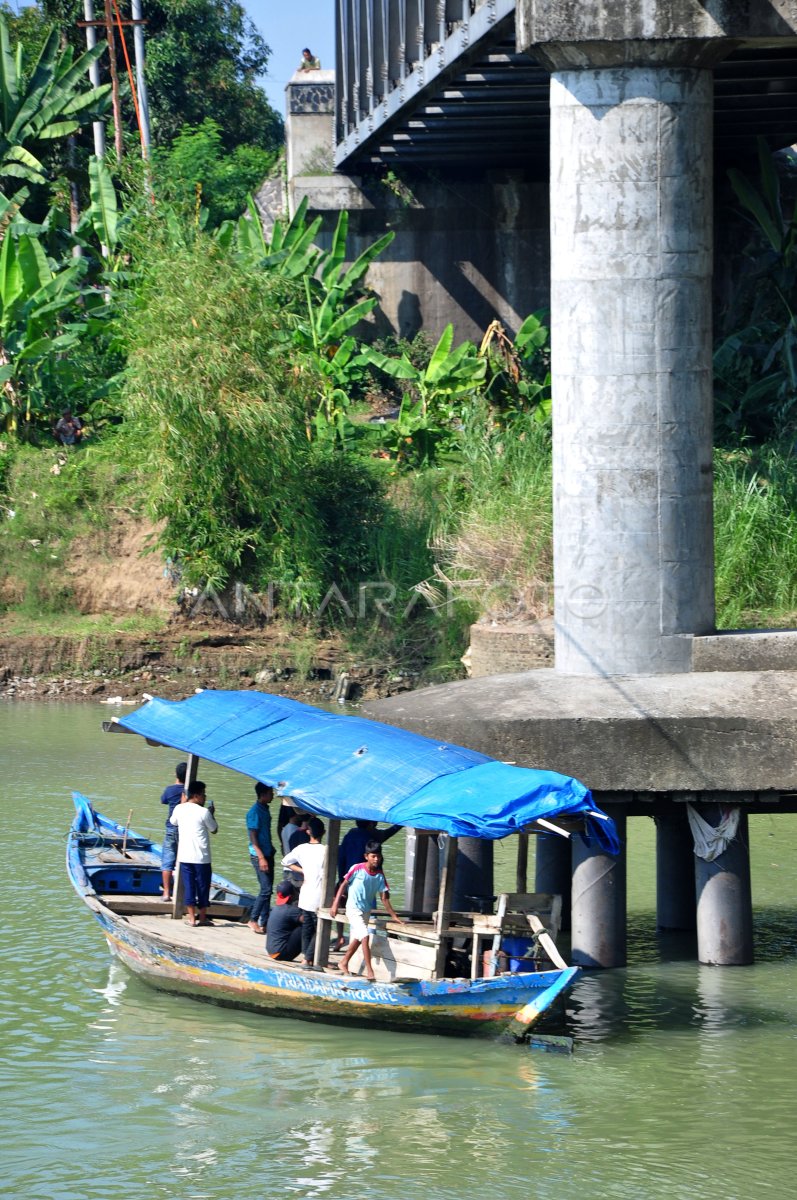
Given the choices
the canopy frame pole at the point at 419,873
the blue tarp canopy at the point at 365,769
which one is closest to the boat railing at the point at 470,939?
the blue tarp canopy at the point at 365,769

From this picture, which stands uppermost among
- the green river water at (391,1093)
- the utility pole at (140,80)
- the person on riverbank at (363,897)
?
the utility pole at (140,80)

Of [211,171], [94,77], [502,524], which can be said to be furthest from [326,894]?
[211,171]

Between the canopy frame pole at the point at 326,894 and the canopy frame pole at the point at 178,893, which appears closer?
the canopy frame pole at the point at 326,894

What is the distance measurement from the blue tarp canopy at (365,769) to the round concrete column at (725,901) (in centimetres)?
163

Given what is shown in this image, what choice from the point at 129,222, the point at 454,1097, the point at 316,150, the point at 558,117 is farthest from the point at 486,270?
the point at 454,1097

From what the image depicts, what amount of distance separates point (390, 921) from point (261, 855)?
4.81 ft

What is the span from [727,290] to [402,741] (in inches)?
874

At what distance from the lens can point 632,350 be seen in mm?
14867

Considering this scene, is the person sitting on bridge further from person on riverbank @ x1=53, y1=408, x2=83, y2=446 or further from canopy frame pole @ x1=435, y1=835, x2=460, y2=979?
canopy frame pole @ x1=435, y1=835, x2=460, y2=979

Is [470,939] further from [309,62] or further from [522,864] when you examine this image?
[309,62]

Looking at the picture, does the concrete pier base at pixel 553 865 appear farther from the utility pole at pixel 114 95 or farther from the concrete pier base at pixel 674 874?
the utility pole at pixel 114 95

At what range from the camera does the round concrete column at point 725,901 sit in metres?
14.0

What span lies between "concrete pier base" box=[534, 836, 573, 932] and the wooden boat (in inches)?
43.7

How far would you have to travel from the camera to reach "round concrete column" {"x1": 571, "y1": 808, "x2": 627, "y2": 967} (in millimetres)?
13930
